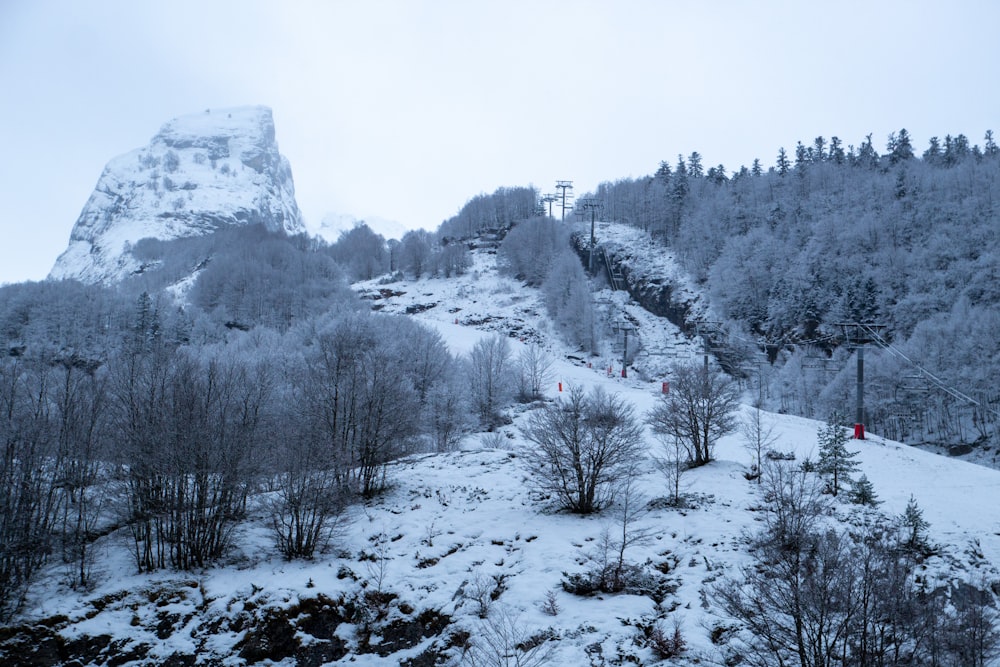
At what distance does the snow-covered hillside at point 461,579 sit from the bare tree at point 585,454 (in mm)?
1062

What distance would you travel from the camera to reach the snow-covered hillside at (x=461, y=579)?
13242 mm

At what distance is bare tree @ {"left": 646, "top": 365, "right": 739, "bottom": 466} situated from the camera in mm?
23812

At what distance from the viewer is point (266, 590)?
1619 cm

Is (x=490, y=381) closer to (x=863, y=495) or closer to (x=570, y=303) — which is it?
(x=863, y=495)

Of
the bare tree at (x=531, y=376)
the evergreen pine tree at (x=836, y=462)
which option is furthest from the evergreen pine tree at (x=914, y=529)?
the bare tree at (x=531, y=376)

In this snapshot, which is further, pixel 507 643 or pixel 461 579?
pixel 461 579

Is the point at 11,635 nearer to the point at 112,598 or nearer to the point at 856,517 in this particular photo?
the point at 112,598

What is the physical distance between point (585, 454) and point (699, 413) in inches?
295

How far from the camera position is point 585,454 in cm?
1981

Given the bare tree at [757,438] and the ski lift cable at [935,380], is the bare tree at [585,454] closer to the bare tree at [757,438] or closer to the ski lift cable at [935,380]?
the bare tree at [757,438]

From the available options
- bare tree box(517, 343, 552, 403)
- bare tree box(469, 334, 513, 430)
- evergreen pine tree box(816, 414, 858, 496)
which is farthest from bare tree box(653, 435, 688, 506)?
bare tree box(517, 343, 552, 403)

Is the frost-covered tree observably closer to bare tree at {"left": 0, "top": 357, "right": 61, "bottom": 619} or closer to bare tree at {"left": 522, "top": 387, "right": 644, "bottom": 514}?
bare tree at {"left": 522, "top": 387, "right": 644, "bottom": 514}

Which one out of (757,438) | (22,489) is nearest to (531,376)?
(757,438)

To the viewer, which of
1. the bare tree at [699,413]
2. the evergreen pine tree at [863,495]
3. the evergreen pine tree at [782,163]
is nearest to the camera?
the evergreen pine tree at [863,495]
